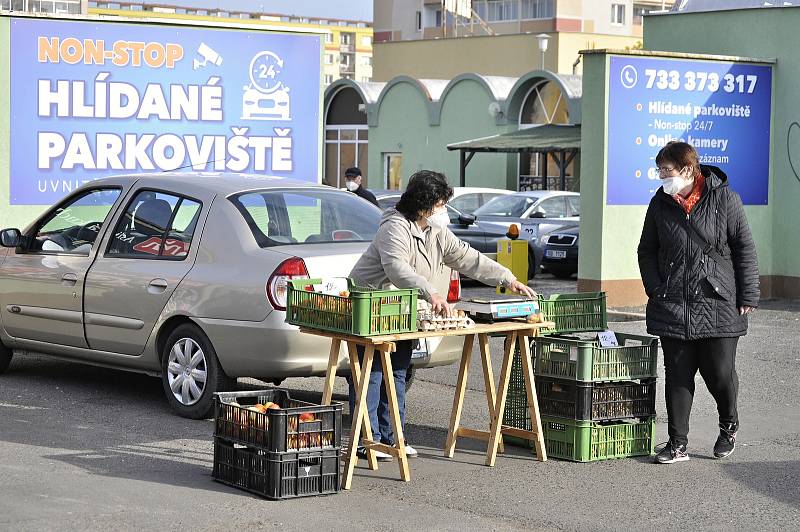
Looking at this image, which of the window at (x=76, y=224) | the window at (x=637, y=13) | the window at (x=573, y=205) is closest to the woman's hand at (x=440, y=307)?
the window at (x=76, y=224)

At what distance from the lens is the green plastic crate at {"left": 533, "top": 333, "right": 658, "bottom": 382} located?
8094mm

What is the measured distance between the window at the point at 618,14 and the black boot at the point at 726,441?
79.2 m

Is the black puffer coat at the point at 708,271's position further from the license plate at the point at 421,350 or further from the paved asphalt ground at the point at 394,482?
the license plate at the point at 421,350

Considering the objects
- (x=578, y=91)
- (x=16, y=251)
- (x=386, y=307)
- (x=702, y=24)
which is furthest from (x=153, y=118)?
(x=578, y=91)

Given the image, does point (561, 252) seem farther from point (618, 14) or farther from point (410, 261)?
point (618, 14)

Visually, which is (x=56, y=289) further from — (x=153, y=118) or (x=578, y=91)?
(x=578, y=91)

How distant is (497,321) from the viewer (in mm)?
7969

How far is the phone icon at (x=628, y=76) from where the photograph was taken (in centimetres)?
1636

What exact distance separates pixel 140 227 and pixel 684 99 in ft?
29.5

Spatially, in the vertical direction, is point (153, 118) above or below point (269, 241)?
above

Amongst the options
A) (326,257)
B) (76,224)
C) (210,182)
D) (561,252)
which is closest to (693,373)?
(326,257)

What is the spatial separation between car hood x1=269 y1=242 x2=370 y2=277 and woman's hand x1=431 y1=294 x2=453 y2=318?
149 centimetres

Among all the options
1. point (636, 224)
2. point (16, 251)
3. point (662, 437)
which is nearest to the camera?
point (662, 437)

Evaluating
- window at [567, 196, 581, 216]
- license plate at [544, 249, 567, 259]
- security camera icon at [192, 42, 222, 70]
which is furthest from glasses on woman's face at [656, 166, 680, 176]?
window at [567, 196, 581, 216]
